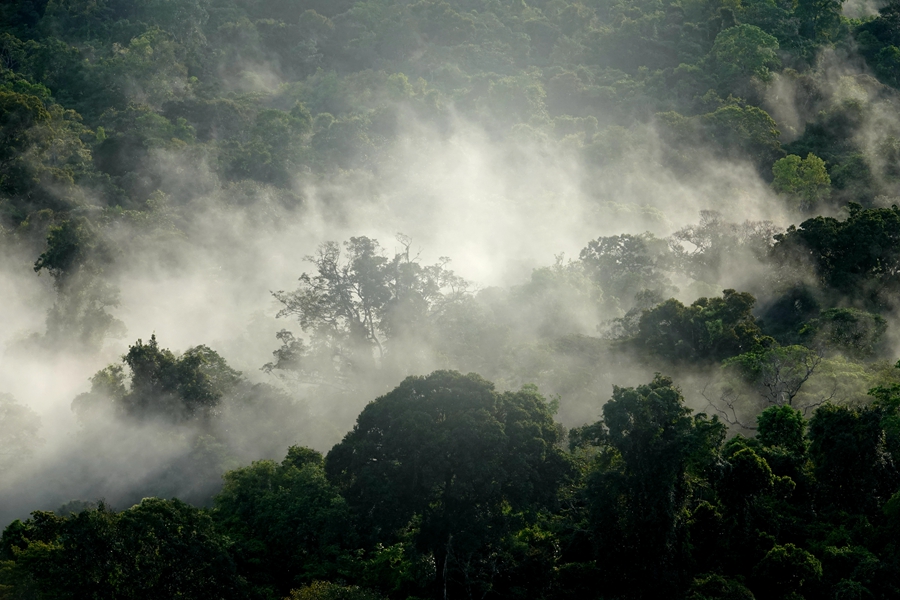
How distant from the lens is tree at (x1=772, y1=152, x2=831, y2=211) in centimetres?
6303

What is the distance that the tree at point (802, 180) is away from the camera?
63.0 meters

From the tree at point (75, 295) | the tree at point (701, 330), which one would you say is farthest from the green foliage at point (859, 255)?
the tree at point (75, 295)

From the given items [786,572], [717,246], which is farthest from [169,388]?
[717,246]

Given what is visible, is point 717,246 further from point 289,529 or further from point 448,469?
point 289,529

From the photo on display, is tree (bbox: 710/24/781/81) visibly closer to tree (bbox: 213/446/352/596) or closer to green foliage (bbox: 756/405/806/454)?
green foliage (bbox: 756/405/806/454)

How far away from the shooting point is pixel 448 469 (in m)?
26.9

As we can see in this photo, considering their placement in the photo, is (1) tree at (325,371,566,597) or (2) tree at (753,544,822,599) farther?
(1) tree at (325,371,566,597)

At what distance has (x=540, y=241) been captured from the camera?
206 ft

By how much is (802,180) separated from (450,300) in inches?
1212

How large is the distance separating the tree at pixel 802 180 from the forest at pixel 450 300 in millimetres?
261

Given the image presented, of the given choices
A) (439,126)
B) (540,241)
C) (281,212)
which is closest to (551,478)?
(540,241)

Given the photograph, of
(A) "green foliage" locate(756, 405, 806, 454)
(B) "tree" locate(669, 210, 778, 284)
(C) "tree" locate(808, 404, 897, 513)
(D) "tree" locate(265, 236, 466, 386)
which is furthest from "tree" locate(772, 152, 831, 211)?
(C) "tree" locate(808, 404, 897, 513)

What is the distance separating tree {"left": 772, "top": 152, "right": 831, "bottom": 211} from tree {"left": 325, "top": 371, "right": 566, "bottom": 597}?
136 ft

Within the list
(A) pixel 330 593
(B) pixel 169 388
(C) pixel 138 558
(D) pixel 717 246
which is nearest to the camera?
(C) pixel 138 558
